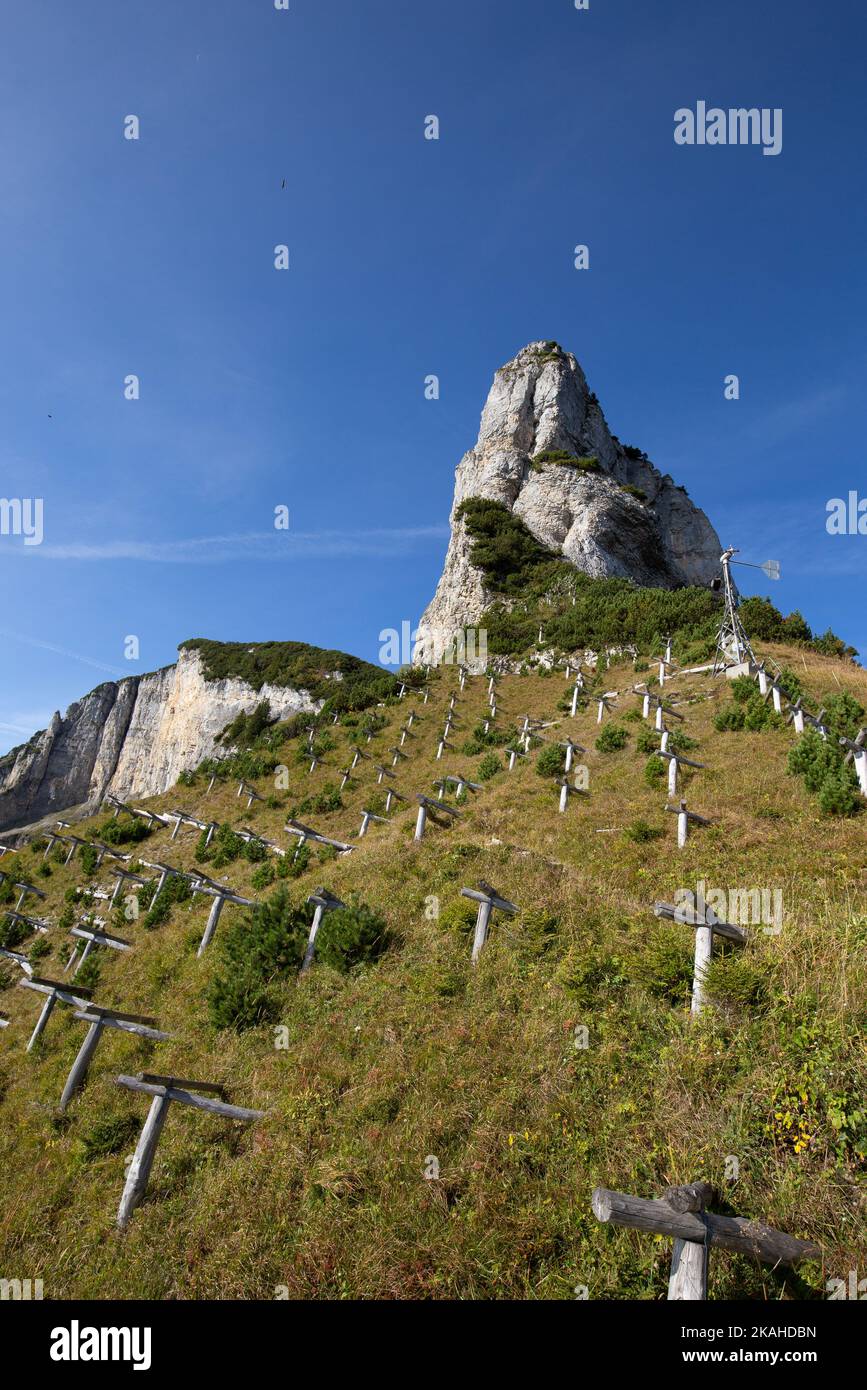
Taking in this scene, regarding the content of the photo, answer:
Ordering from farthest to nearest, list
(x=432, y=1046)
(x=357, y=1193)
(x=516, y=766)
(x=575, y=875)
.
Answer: (x=516, y=766)
(x=575, y=875)
(x=432, y=1046)
(x=357, y=1193)

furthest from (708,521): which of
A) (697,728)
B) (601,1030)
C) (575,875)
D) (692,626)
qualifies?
(601,1030)

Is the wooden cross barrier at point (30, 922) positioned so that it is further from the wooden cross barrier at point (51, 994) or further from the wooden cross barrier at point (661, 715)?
the wooden cross barrier at point (661, 715)

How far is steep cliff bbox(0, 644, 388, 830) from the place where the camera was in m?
65.3

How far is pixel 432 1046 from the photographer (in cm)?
783

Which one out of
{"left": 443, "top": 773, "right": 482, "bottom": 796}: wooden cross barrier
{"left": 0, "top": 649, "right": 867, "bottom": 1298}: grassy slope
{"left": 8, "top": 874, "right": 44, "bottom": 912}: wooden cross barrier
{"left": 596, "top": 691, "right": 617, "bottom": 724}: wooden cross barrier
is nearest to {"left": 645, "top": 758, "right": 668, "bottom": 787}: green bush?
{"left": 0, "top": 649, "right": 867, "bottom": 1298}: grassy slope

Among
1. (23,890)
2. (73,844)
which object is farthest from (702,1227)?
(73,844)

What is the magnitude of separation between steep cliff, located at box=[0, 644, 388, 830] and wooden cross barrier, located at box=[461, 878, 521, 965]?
169 feet

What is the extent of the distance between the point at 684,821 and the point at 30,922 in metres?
26.7

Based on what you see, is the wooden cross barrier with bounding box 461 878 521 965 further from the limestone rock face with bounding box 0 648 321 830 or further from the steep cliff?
the limestone rock face with bounding box 0 648 321 830

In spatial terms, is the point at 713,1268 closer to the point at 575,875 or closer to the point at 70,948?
the point at 575,875

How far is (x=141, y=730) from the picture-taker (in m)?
80.1

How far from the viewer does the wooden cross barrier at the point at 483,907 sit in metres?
10.1

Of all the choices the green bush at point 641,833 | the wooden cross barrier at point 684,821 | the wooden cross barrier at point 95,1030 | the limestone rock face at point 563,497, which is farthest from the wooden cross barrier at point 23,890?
the limestone rock face at point 563,497
